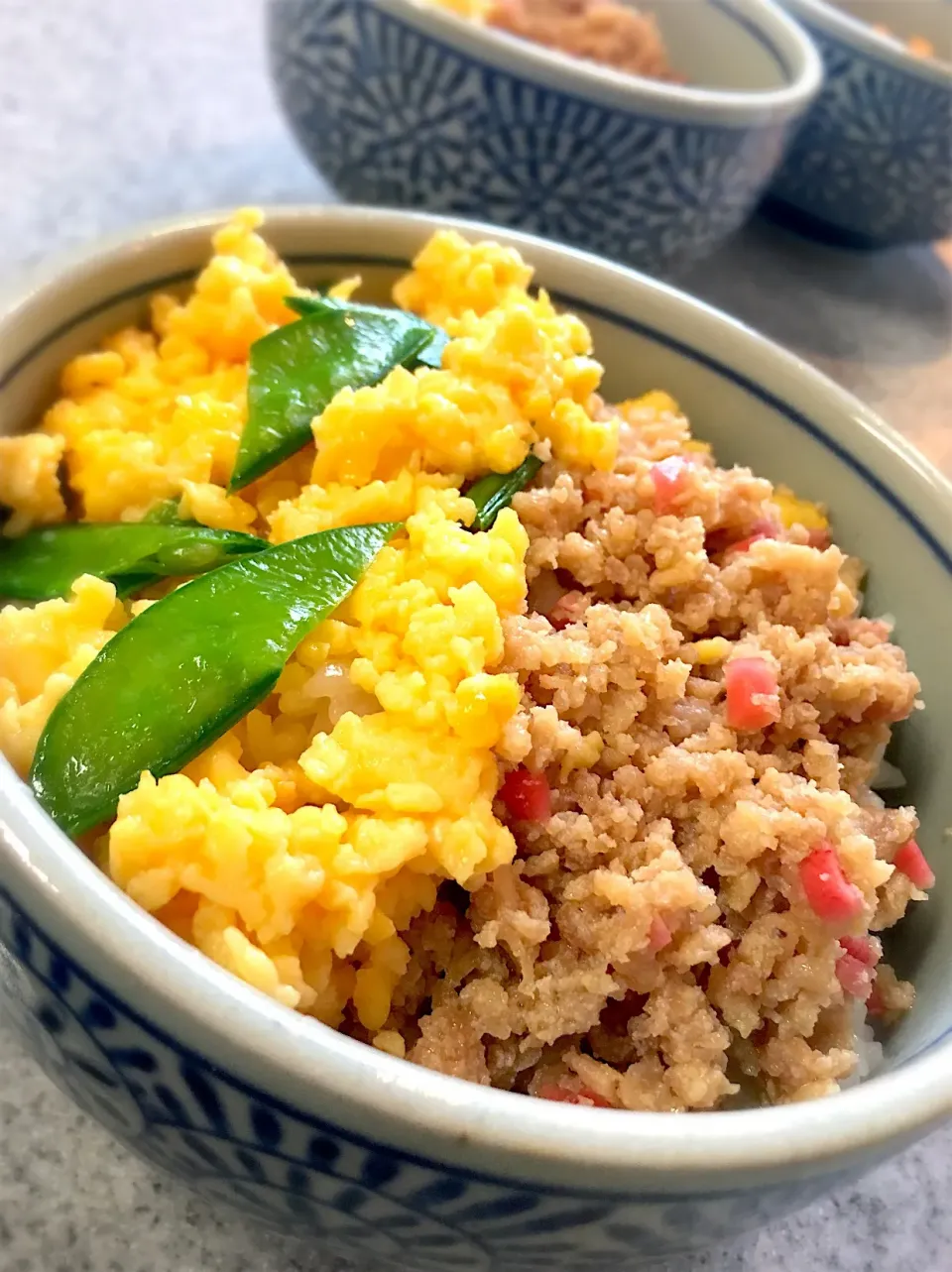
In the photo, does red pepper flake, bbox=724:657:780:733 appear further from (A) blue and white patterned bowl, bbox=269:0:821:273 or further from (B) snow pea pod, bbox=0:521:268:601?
(A) blue and white patterned bowl, bbox=269:0:821:273

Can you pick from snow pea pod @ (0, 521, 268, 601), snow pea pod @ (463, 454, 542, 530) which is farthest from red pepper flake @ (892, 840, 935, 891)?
snow pea pod @ (0, 521, 268, 601)

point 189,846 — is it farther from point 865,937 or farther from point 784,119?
point 784,119

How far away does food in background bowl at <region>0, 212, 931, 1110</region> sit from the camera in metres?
0.68

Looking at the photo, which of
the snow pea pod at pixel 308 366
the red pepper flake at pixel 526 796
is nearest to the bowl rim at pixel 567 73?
the snow pea pod at pixel 308 366

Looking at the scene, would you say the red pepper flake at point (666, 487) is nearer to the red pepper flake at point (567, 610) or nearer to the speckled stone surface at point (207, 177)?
the red pepper flake at point (567, 610)

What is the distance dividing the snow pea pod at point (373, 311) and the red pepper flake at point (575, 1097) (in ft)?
1.80

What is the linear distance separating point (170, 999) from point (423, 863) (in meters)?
0.19

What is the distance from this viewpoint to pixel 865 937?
0.77m

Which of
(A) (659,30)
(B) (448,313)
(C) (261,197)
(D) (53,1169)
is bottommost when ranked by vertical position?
(D) (53,1169)

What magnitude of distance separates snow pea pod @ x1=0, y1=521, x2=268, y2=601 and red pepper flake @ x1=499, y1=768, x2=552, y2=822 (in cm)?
24

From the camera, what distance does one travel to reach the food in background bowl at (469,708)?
0.68 metres

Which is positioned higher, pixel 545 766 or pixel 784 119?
pixel 784 119

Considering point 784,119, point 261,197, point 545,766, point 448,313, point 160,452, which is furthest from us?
point 261,197

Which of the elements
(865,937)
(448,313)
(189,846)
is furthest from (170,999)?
(448,313)
